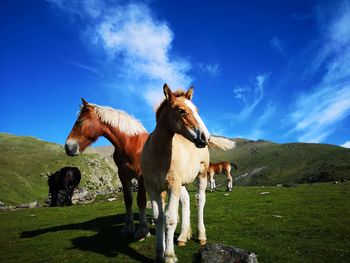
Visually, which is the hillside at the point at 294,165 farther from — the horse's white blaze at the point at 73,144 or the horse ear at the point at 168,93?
the horse ear at the point at 168,93

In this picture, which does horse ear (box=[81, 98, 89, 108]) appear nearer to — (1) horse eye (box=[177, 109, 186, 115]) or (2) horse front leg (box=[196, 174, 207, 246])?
(2) horse front leg (box=[196, 174, 207, 246])

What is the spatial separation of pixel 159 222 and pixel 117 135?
5.08 m

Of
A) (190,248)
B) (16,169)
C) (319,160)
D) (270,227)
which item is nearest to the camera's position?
(190,248)

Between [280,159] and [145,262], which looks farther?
[280,159]

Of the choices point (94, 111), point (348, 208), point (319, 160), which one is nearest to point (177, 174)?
point (94, 111)

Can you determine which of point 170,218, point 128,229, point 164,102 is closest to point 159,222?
point 170,218

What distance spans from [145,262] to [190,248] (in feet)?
5.09

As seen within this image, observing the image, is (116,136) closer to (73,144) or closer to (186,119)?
(73,144)

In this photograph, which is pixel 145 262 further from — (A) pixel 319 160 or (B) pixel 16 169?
(A) pixel 319 160

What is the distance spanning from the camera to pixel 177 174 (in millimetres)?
7688

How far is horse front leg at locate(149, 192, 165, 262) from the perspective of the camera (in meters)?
7.92

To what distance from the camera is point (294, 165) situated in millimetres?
145250

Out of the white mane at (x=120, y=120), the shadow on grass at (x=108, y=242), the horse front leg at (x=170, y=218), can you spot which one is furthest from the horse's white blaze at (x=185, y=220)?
the white mane at (x=120, y=120)

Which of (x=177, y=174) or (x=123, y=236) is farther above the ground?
→ (x=177, y=174)
